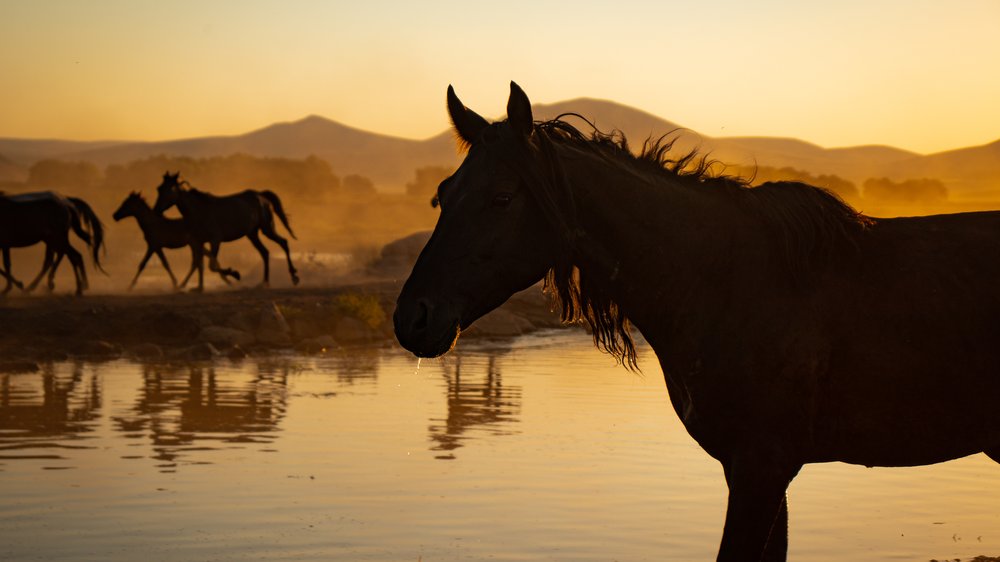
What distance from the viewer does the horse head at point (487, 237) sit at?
4.89 metres

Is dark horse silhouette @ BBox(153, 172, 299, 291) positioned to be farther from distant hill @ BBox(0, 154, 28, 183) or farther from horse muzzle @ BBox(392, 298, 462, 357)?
distant hill @ BBox(0, 154, 28, 183)

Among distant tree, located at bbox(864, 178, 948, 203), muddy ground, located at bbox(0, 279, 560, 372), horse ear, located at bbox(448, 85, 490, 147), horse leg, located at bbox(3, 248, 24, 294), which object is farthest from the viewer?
distant tree, located at bbox(864, 178, 948, 203)

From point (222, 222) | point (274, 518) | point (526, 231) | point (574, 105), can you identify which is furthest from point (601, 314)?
point (574, 105)

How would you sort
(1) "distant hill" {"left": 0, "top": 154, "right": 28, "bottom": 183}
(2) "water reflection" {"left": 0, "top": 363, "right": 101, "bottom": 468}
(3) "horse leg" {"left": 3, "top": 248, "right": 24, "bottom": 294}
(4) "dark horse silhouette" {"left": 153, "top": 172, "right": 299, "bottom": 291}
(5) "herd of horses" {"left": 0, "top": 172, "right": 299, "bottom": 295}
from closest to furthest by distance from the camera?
(2) "water reflection" {"left": 0, "top": 363, "right": 101, "bottom": 468}, (3) "horse leg" {"left": 3, "top": 248, "right": 24, "bottom": 294}, (5) "herd of horses" {"left": 0, "top": 172, "right": 299, "bottom": 295}, (4) "dark horse silhouette" {"left": 153, "top": 172, "right": 299, "bottom": 291}, (1) "distant hill" {"left": 0, "top": 154, "right": 28, "bottom": 183}

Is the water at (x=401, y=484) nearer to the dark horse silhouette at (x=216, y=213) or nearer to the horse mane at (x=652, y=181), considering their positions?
the horse mane at (x=652, y=181)

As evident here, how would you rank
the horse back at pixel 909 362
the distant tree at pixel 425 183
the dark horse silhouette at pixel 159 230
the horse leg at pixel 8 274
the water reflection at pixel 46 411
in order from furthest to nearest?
the distant tree at pixel 425 183 < the dark horse silhouette at pixel 159 230 < the horse leg at pixel 8 274 < the water reflection at pixel 46 411 < the horse back at pixel 909 362

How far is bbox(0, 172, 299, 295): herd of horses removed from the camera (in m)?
27.0

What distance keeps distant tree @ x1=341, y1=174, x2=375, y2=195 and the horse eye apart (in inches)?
4847

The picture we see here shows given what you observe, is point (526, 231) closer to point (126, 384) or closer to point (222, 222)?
point (126, 384)

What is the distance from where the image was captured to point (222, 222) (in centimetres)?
3075

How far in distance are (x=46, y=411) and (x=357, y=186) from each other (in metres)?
118

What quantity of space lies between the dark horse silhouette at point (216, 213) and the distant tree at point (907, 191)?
7706 centimetres

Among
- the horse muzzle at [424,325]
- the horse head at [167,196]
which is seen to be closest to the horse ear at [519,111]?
the horse muzzle at [424,325]

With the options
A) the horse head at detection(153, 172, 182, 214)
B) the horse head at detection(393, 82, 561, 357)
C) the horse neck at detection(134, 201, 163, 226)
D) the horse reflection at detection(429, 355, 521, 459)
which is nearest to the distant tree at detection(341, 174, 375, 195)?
the horse neck at detection(134, 201, 163, 226)
